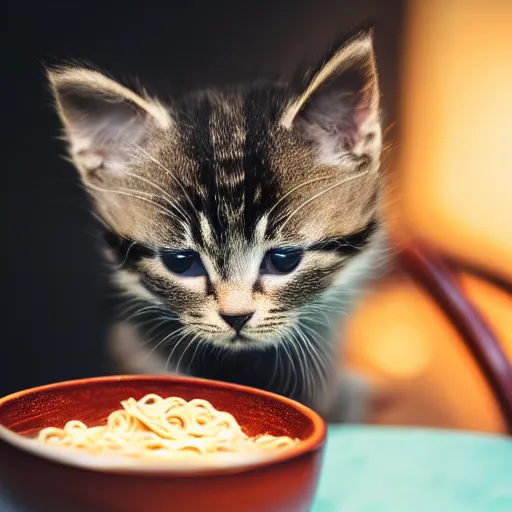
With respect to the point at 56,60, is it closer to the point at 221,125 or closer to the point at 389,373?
the point at 221,125

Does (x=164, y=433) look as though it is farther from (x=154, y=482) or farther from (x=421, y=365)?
(x=421, y=365)

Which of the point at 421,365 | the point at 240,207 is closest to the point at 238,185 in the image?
the point at 240,207

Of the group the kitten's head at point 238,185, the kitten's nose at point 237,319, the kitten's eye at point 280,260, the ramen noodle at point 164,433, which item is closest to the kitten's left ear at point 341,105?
the kitten's head at point 238,185

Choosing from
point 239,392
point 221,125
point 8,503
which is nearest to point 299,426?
point 239,392

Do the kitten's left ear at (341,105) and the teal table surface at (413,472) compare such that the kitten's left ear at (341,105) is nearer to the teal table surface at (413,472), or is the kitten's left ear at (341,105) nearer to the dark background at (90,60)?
the dark background at (90,60)

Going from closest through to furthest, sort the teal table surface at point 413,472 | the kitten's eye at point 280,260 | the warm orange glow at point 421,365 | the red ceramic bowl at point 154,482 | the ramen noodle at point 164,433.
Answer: the red ceramic bowl at point 154,482, the ramen noodle at point 164,433, the teal table surface at point 413,472, the kitten's eye at point 280,260, the warm orange glow at point 421,365
